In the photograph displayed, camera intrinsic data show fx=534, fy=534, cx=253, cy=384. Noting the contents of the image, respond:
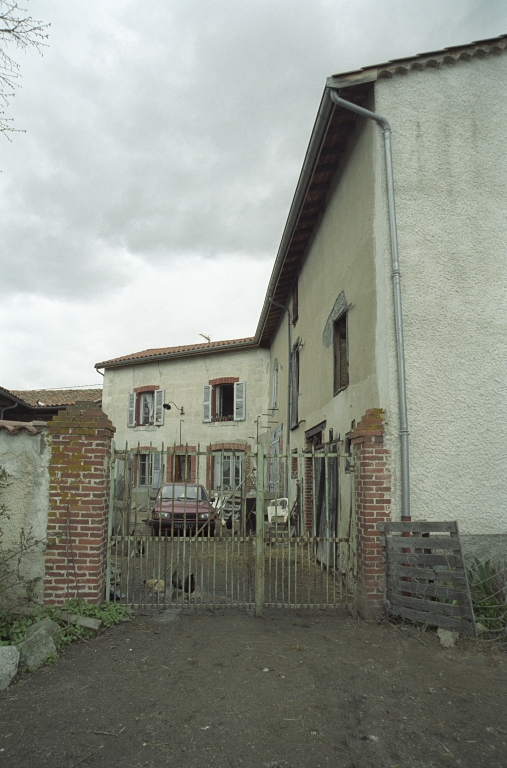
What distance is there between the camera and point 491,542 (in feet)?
18.5

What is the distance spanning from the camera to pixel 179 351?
20.7m

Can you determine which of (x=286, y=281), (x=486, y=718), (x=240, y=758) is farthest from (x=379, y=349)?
(x=286, y=281)

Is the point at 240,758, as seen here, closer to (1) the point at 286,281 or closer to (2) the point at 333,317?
(2) the point at 333,317

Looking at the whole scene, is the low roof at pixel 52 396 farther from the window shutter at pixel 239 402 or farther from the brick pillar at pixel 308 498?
the brick pillar at pixel 308 498

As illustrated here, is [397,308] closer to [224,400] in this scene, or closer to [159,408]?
[224,400]

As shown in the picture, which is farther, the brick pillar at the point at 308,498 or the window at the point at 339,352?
the brick pillar at the point at 308,498

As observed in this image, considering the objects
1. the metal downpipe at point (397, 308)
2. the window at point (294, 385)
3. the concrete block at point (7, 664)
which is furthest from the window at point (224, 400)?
the concrete block at point (7, 664)

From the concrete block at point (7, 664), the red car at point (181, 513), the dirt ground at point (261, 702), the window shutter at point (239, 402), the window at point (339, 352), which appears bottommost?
the dirt ground at point (261, 702)

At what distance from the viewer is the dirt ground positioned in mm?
3076

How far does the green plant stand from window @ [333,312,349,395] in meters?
3.43

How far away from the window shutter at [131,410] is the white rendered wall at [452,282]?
16789mm

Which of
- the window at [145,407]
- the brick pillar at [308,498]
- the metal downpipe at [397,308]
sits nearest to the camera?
the metal downpipe at [397,308]

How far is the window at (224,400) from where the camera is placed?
19.9 metres

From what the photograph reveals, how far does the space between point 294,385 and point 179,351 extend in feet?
28.8
